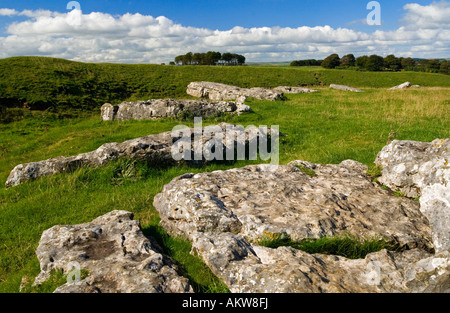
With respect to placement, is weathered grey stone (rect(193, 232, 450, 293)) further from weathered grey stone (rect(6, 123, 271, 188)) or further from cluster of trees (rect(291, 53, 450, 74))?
cluster of trees (rect(291, 53, 450, 74))

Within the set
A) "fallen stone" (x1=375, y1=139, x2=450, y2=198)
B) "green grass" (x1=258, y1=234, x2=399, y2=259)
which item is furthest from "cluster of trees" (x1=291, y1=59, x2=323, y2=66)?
"green grass" (x1=258, y1=234, x2=399, y2=259)

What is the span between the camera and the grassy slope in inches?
1135

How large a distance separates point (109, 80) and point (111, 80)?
283 mm

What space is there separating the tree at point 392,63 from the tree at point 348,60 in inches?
407

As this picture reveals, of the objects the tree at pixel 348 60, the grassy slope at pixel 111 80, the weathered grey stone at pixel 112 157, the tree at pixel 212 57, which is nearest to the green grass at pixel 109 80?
the grassy slope at pixel 111 80

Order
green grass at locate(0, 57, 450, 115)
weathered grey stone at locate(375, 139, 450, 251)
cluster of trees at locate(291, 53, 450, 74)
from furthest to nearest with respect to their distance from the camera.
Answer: cluster of trees at locate(291, 53, 450, 74), green grass at locate(0, 57, 450, 115), weathered grey stone at locate(375, 139, 450, 251)

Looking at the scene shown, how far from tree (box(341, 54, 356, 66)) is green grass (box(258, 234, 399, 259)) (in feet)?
340

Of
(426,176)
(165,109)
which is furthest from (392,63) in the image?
(426,176)

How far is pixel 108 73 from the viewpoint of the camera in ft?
134

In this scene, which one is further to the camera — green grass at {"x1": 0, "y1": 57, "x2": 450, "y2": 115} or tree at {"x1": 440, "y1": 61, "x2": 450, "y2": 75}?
tree at {"x1": 440, "y1": 61, "x2": 450, "y2": 75}

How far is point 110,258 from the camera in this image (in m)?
5.62

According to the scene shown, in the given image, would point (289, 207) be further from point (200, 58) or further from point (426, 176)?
point (200, 58)
